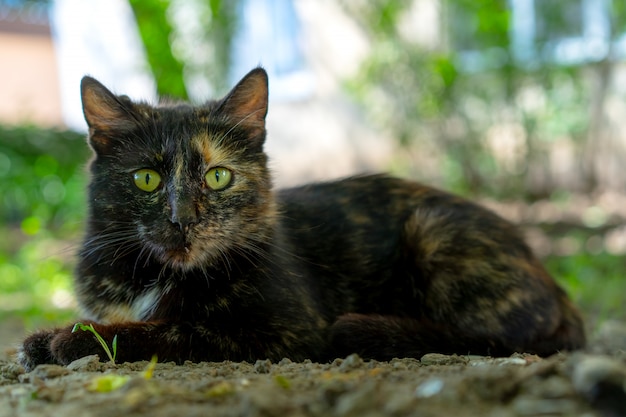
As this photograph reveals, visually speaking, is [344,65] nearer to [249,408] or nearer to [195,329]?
[195,329]

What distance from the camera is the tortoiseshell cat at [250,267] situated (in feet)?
9.54

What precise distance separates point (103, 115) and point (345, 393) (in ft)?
6.58

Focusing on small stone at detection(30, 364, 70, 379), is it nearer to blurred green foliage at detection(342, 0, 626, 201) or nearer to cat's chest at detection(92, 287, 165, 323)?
cat's chest at detection(92, 287, 165, 323)

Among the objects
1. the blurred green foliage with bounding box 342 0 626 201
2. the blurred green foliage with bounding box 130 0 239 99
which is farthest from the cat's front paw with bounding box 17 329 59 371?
the blurred green foliage with bounding box 342 0 626 201

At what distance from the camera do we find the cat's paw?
2.70 m

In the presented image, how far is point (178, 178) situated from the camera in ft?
9.56

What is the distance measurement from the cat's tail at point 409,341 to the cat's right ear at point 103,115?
1342mm

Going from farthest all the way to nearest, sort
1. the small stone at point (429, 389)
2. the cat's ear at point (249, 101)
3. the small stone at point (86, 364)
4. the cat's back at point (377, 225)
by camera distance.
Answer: the cat's back at point (377, 225)
the cat's ear at point (249, 101)
the small stone at point (86, 364)
the small stone at point (429, 389)

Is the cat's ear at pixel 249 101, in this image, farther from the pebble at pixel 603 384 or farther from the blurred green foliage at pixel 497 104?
the blurred green foliage at pixel 497 104

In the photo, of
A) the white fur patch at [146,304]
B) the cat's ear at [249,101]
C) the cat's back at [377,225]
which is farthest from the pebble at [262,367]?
the cat's ear at [249,101]

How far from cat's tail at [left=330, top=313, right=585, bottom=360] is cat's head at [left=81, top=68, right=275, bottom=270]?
598mm

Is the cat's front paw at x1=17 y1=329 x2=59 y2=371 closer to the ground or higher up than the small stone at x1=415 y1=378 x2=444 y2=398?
closer to the ground

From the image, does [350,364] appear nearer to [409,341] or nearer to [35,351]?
[409,341]

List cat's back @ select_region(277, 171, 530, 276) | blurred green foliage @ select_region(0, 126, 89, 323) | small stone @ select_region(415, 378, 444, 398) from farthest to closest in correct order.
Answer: blurred green foliage @ select_region(0, 126, 89, 323)
cat's back @ select_region(277, 171, 530, 276)
small stone @ select_region(415, 378, 444, 398)
